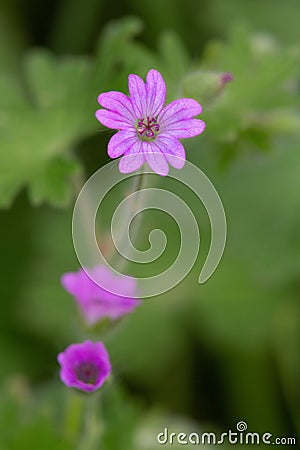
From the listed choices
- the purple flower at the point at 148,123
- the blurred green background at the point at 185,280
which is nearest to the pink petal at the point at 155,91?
the purple flower at the point at 148,123

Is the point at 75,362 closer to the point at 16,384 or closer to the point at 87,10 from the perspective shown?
the point at 16,384

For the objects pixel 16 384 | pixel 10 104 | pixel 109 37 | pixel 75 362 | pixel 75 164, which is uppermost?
pixel 109 37

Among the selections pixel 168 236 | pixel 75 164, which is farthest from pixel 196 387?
pixel 75 164

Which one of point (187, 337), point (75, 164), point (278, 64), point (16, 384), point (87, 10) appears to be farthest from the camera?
point (87, 10)

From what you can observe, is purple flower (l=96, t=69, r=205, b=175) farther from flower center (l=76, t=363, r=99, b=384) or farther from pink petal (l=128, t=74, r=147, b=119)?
flower center (l=76, t=363, r=99, b=384)

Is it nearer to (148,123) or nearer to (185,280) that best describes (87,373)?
(148,123)

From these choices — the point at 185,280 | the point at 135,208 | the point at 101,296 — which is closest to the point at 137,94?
the point at 135,208
